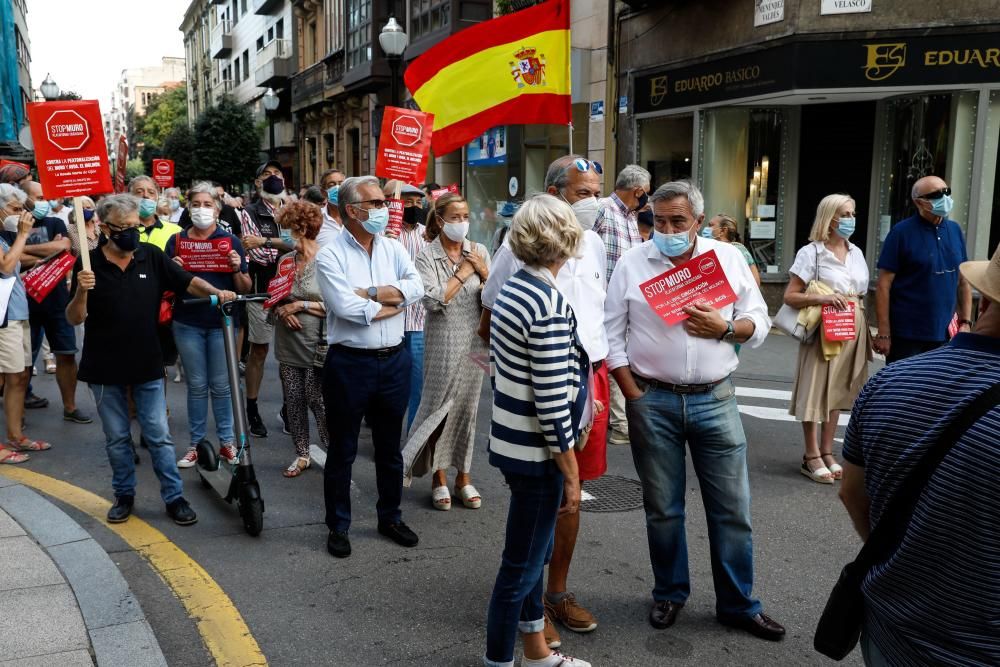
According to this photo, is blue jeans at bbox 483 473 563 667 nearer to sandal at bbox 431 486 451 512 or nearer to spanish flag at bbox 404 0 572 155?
sandal at bbox 431 486 451 512

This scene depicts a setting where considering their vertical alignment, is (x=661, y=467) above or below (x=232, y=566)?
above

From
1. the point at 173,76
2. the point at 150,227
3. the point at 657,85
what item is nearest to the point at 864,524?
the point at 150,227

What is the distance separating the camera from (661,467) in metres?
3.85

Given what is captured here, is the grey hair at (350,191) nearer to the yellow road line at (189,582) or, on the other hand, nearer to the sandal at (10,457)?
the yellow road line at (189,582)

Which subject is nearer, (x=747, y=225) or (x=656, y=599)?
(x=656, y=599)

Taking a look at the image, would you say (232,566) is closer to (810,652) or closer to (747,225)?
(810,652)

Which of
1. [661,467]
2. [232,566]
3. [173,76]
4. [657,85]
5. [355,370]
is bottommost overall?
[232,566]

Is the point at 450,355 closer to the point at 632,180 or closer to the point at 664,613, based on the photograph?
the point at 632,180

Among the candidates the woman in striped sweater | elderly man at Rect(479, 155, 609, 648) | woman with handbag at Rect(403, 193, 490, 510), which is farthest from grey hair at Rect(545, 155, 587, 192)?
the woman in striped sweater

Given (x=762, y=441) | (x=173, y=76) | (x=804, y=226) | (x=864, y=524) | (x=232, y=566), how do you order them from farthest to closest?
1. (x=173, y=76)
2. (x=804, y=226)
3. (x=762, y=441)
4. (x=232, y=566)
5. (x=864, y=524)

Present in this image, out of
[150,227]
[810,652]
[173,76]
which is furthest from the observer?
[173,76]

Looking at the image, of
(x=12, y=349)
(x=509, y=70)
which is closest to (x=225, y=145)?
(x=509, y=70)

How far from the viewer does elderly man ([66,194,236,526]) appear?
4969mm

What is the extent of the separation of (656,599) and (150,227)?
6.69 m
